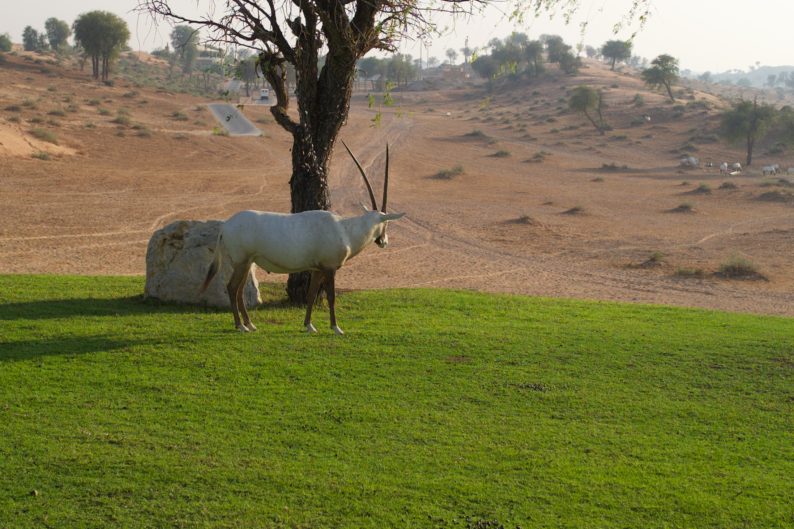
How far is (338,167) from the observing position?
4116cm

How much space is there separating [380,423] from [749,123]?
55633 millimetres

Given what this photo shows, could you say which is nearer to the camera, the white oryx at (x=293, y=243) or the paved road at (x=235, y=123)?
the white oryx at (x=293, y=243)

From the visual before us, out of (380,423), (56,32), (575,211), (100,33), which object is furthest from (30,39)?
(380,423)

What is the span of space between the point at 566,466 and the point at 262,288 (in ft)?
24.9

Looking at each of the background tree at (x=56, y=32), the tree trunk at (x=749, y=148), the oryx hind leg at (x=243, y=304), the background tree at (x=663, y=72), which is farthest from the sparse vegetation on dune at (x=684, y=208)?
the background tree at (x=56, y=32)


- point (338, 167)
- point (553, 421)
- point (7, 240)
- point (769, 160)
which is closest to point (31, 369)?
point (553, 421)

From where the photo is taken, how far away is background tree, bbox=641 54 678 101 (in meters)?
88.0

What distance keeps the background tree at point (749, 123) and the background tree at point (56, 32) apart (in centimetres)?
9446

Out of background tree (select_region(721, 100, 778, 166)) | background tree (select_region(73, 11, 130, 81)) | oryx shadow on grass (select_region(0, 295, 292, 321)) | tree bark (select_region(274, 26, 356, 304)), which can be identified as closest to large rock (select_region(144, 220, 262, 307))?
oryx shadow on grass (select_region(0, 295, 292, 321))

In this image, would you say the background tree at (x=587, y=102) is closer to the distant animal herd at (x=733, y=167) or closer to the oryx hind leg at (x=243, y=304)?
the distant animal herd at (x=733, y=167)

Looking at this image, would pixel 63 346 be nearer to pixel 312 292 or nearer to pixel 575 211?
pixel 312 292

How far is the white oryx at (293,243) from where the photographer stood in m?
9.60

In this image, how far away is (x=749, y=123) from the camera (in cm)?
5616

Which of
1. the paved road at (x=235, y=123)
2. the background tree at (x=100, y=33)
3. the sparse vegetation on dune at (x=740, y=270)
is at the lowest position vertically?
the sparse vegetation on dune at (x=740, y=270)
